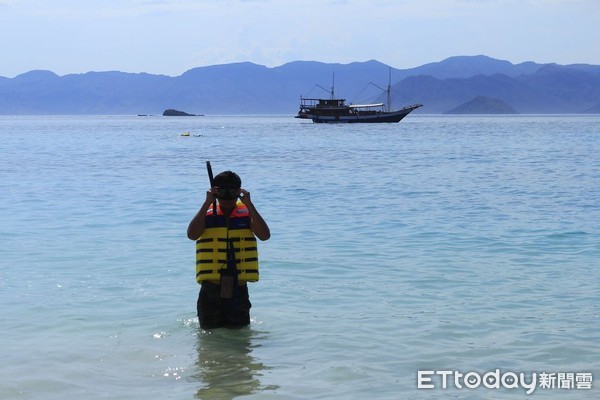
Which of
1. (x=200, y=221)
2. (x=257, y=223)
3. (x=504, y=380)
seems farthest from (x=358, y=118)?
(x=504, y=380)

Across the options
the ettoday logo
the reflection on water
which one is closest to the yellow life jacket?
the reflection on water

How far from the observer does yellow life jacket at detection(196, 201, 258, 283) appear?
9.40 meters

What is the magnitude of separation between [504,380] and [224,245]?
3121 millimetres

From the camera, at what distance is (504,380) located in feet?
29.8

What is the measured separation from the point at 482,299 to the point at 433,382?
401cm

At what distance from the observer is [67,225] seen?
2219 cm

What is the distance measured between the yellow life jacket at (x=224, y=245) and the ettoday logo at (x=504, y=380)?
2102 mm

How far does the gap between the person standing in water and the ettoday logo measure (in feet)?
6.93

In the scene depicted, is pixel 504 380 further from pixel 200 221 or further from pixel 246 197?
pixel 200 221

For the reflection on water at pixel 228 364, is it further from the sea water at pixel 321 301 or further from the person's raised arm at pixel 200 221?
the person's raised arm at pixel 200 221

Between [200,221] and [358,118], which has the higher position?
[358,118]

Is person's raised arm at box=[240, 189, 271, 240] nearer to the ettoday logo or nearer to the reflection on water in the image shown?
the reflection on water

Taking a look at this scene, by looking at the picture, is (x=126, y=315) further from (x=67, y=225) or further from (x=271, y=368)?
(x=67, y=225)

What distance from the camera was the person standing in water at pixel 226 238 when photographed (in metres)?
9.16
